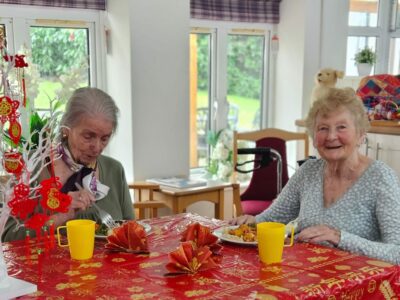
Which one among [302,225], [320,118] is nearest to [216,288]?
[302,225]

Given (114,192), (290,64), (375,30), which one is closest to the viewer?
(114,192)

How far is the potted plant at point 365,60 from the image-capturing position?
462 cm

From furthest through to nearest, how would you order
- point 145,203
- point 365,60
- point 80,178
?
1. point 365,60
2. point 145,203
3. point 80,178

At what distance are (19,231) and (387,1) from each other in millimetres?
4089

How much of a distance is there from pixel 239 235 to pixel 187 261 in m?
0.34

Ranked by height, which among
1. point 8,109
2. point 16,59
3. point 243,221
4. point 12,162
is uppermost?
point 16,59

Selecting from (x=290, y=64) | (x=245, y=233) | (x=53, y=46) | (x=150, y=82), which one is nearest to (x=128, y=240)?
(x=245, y=233)

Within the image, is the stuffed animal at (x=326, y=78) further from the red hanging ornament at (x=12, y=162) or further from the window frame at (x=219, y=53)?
the red hanging ornament at (x=12, y=162)

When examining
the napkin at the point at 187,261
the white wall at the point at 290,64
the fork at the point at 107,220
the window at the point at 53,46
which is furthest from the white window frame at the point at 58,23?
the napkin at the point at 187,261

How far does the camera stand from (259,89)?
15.2ft

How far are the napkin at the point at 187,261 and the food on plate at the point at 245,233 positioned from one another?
0.81ft

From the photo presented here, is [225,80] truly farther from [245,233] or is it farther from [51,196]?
[51,196]

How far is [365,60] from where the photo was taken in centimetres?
462

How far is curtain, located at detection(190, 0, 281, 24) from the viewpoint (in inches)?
159
